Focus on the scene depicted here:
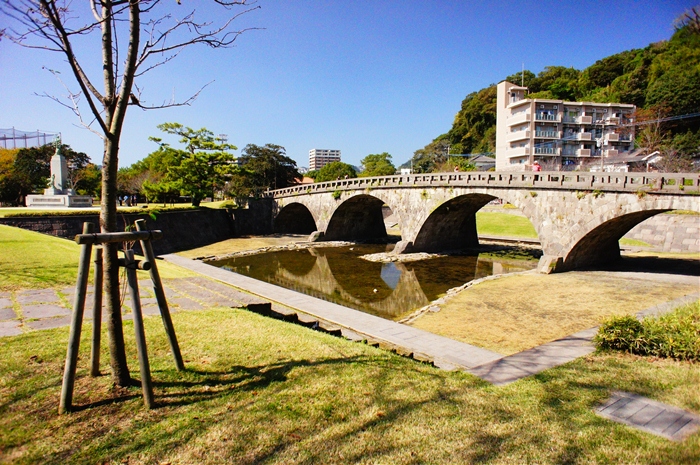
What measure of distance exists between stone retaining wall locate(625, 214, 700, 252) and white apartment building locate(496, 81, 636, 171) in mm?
24248

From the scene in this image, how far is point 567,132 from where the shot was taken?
184 ft

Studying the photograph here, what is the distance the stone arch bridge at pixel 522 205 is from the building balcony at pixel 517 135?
28.1 m

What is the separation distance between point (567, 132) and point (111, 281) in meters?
62.7

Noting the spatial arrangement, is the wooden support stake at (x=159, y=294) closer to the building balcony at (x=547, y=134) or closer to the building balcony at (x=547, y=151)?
the building balcony at (x=547, y=151)

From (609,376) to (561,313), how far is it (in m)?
8.00

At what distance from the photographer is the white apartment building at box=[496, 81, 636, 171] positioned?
2121 inches

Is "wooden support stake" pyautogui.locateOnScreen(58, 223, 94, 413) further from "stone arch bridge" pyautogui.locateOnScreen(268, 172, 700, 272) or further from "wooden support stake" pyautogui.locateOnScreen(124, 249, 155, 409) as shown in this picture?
"stone arch bridge" pyautogui.locateOnScreen(268, 172, 700, 272)

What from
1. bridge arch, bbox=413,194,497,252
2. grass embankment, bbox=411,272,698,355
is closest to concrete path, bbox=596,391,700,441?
grass embankment, bbox=411,272,698,355

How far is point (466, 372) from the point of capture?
7.03 meters

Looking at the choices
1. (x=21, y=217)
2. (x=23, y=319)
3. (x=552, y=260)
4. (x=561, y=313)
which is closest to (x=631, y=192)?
(x=552, y=260)

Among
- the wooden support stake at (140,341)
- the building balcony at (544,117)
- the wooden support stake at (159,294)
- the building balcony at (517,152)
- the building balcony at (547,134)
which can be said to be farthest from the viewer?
the building balcony at (517,152)

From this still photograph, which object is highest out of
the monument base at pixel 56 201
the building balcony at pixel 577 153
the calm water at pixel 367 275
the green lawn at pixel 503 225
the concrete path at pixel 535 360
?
the building balcony at pixel 577 153

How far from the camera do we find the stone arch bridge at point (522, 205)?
19.2 m

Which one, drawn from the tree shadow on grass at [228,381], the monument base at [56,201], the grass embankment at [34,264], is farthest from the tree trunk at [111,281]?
the monument base at [56,201]
